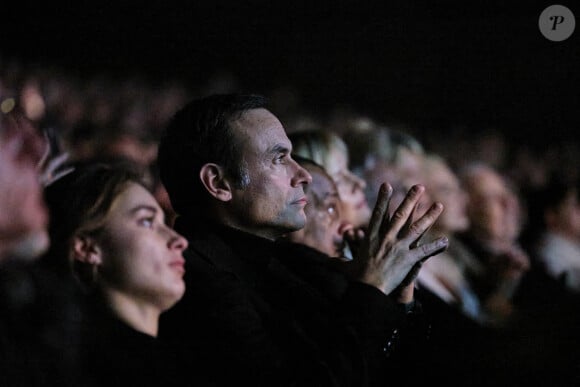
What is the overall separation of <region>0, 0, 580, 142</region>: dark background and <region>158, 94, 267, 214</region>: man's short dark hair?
1.33 metres

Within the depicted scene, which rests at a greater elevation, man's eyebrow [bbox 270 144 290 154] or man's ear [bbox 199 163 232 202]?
man's eyebrow [bbox 270 144 290 154]

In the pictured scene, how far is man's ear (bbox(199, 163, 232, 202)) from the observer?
1.78 meters

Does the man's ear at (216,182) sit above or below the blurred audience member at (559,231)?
above

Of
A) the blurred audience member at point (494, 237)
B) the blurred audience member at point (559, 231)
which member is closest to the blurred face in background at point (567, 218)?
the blurred audience member at point (559, 231)

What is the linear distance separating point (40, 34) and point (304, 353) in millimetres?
1842

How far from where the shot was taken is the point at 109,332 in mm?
1405

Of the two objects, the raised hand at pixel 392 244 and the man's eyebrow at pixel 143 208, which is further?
the raised hand at pixel 392 244

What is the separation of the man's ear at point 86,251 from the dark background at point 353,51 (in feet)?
5.35

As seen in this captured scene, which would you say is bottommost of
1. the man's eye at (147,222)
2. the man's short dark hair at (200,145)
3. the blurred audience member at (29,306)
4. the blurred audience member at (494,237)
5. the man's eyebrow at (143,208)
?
the blurred audience member at (494,237)

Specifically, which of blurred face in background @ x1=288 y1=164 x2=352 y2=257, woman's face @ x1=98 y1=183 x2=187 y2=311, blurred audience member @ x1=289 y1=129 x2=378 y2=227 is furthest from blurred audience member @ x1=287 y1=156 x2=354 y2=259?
woman's face @ x1=98 y1=183 x2=187 y2=311

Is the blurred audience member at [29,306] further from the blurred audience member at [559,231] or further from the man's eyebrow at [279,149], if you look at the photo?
the blurred audience member at [559,231]

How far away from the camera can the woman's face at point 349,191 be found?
7.84ft

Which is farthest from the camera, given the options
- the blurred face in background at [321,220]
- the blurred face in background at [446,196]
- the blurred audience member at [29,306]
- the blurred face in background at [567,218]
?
the blurred face in background at [567,218]

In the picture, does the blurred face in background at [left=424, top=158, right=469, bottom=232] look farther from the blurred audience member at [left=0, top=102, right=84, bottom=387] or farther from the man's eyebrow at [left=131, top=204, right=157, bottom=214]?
the blurred audience member at [left=0, top=102, right=84, bottom=387]
